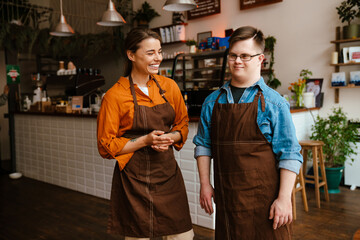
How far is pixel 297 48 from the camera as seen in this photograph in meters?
5.42

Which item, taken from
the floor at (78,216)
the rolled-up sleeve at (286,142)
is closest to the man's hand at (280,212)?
the rolled-up sleeve at (286,142)

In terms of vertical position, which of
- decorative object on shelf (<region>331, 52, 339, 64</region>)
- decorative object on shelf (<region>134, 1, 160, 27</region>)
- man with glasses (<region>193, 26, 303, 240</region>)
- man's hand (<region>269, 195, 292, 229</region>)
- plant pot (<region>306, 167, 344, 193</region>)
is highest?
decorative object on shelf (<region>134, 1, 160, 27</region>)

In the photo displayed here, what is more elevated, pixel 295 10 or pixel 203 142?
pixel 295 10

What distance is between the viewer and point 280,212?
134cm

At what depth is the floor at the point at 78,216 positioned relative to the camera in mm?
3094

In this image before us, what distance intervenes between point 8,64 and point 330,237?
539 centimetres

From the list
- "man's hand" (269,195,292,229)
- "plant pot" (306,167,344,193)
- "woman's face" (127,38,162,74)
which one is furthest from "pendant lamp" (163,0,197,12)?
"man's hand" (269,195,292,229)

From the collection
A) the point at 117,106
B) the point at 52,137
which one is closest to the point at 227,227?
the point at 117,106

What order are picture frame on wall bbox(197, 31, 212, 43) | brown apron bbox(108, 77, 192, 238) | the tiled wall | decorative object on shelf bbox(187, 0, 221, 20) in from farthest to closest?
picture frame on wall bbox(197, 31, 212, 43)
decorative object on shelf bbox(187, 0, 221, 20)
the tiled wall
brown apron bbox(108, 77, 192, 238)

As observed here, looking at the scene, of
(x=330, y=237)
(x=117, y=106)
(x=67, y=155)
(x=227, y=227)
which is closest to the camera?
(x=227, y=227)

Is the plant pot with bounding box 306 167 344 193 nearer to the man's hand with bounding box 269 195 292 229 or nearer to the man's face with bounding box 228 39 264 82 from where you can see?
the man's hand with bounding box 269 195 292 229

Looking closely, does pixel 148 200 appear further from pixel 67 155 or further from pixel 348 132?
pixel 348 132

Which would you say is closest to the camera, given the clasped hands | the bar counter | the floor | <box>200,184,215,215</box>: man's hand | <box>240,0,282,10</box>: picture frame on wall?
<box>200,184,215,215</box>: man's hand

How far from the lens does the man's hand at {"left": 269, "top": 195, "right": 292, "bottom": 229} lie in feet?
4.40
